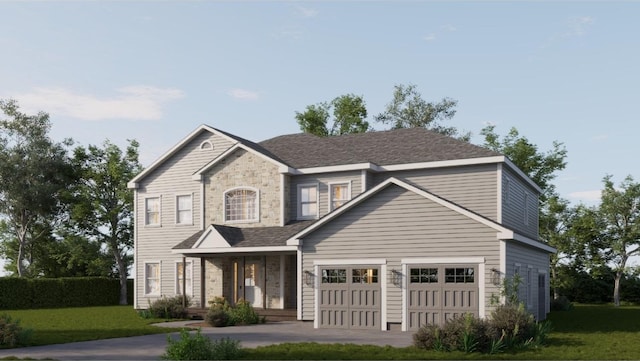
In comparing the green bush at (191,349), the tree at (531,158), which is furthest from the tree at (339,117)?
the green bush at (191,349)

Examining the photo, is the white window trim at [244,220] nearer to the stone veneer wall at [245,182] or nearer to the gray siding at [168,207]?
the stone veneer wall at [245,182]

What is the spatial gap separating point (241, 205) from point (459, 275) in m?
13.1

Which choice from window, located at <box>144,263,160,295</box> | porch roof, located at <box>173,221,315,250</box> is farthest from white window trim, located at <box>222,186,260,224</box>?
window, located at <box>144,263,160,295</box>

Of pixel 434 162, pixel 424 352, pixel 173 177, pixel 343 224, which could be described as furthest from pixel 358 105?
pixel 424 352

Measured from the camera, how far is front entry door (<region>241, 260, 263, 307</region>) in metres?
31.7

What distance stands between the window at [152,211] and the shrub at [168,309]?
5091 mm

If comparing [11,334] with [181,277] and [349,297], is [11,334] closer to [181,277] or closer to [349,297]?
[349,297]

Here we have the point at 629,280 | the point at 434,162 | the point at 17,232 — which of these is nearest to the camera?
the point at 434,162

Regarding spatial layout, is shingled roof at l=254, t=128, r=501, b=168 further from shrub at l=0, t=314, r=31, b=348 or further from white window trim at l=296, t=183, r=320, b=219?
shrub at l=0, t=314, r=31, b=348

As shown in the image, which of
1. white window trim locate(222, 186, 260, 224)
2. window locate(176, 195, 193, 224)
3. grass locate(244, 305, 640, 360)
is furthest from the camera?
window locate(176, 195, 193, 224)

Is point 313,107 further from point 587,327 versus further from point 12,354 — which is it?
point 12,354

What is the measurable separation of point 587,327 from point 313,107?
31.9 metres

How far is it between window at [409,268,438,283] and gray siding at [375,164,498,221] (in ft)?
19.2

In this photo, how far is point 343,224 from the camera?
24.6 meters
